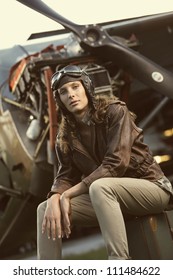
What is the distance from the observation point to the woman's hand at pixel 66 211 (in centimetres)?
108

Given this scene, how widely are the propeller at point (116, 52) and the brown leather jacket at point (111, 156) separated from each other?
481 mm

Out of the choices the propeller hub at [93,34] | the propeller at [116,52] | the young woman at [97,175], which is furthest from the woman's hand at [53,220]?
the propeller hub at [93,34]

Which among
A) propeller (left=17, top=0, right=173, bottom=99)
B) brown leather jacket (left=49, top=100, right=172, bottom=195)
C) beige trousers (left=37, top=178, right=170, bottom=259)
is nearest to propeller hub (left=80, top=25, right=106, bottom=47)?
propeller (left=17, top=0, right=173, bottom=99)

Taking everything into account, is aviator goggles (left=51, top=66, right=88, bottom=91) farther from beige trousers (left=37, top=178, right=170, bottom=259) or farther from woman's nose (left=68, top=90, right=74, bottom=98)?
beige trousers (left=37, top=178, right=170, bottom=259)

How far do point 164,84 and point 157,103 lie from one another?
0.72ft

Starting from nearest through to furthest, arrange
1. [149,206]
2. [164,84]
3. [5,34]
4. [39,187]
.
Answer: [149,206]
[164,84]
[5,34]
[39,187]

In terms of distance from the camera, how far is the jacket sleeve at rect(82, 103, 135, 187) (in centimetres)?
110

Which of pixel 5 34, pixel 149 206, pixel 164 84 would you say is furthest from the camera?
pixel 5 34

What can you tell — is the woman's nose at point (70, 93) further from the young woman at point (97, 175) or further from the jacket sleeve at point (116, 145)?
the jacket sleeve at point (116, 145)

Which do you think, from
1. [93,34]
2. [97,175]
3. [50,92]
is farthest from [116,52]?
[97,175]

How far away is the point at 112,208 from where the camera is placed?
1012 millimetres

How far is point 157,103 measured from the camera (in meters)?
1.83
